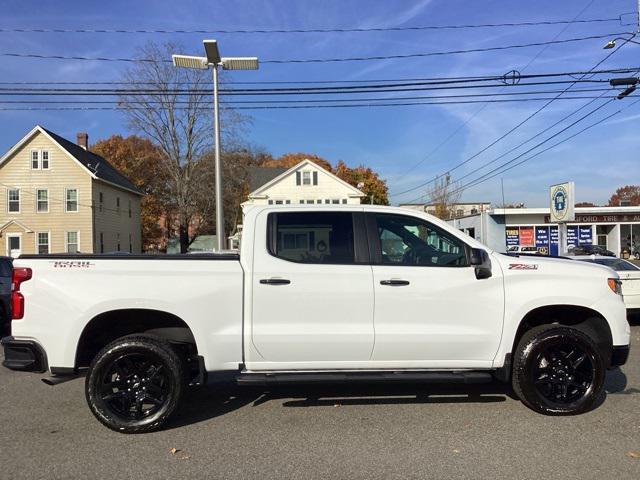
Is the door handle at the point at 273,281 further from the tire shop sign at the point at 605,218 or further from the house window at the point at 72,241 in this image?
the tire shop sign at the point at 605,218

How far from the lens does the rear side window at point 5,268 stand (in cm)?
1103

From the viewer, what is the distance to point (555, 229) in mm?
41688

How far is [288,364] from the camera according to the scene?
487 centimetres

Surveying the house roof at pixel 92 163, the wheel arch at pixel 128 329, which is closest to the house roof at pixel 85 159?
the house roof at pixel 92 163

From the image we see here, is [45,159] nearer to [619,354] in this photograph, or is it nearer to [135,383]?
[135,383]

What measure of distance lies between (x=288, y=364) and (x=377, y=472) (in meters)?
1.33

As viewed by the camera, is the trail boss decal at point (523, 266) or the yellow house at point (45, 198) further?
the yellow house at point (45, 198)

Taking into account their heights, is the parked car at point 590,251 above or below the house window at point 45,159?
below

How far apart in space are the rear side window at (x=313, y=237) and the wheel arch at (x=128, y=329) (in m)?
1.16

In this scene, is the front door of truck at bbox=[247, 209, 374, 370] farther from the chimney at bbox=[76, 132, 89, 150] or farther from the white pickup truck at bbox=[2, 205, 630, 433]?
the chimney at bbox=[76, 132, 89, 150]

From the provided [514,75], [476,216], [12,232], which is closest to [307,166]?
[476,216]

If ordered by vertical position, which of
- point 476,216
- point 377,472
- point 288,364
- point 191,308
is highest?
point 476,216

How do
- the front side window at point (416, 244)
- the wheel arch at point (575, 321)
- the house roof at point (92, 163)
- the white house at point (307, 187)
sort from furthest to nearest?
the white house at point (307, 187)
the house roof at point (92, 163)
the wheel arch at point (575, 321)
the front side window at point (416, 244)

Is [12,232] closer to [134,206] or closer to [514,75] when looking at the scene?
[134,206]
